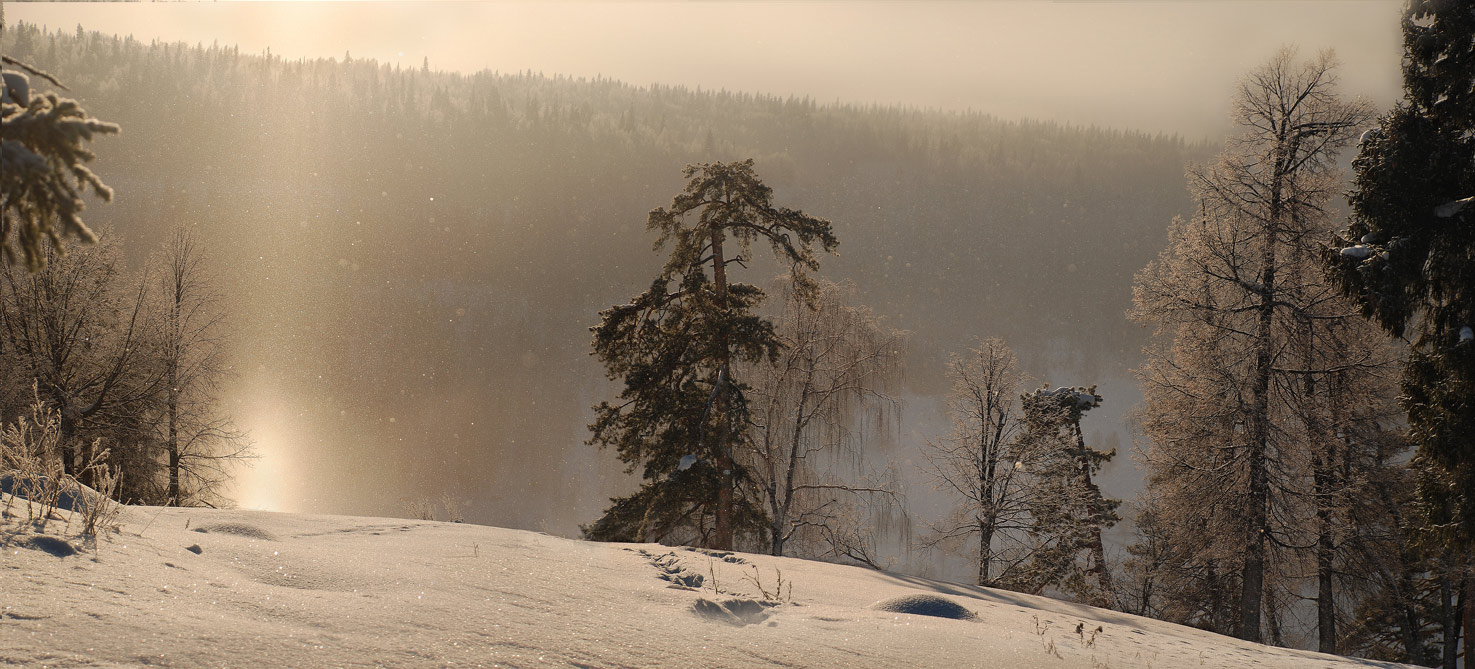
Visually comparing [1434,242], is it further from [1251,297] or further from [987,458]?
[987,458]

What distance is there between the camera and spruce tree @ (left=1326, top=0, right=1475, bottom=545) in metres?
10.0

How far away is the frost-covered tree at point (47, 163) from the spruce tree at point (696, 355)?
1279 centimetres

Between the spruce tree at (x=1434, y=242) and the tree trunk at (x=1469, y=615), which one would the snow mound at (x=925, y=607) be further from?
the tree trunk at (x=1469, y=615)

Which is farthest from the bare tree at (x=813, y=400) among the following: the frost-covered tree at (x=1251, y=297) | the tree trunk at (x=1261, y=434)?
the tree trunk at (x=1261, y=434)

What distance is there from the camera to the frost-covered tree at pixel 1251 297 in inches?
612

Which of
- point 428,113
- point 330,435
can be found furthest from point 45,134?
point 428,113

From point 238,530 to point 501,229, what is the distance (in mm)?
94258

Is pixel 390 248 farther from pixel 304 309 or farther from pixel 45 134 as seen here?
pixel 45 134

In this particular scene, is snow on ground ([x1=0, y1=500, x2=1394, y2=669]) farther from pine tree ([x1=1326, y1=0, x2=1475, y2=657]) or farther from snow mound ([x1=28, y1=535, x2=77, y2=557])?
pine tree ([x1=1326, y1=0, x2=1475, y2=657])

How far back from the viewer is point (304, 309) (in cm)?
7519

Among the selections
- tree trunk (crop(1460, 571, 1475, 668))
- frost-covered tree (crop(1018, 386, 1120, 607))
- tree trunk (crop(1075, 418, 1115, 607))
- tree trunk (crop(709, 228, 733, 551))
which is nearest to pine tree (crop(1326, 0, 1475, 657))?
tree trunk (crop(1460, 571, 1475, 668))

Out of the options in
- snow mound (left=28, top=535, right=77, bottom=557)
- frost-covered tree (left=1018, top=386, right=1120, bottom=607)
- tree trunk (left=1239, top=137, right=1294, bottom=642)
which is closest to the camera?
snow mound (left=28, top=535, right=77, bottom=557)

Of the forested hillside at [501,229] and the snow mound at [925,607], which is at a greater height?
the forested hillside at [501,229]

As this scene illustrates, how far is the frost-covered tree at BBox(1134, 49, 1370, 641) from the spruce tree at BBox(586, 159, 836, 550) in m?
7.56
